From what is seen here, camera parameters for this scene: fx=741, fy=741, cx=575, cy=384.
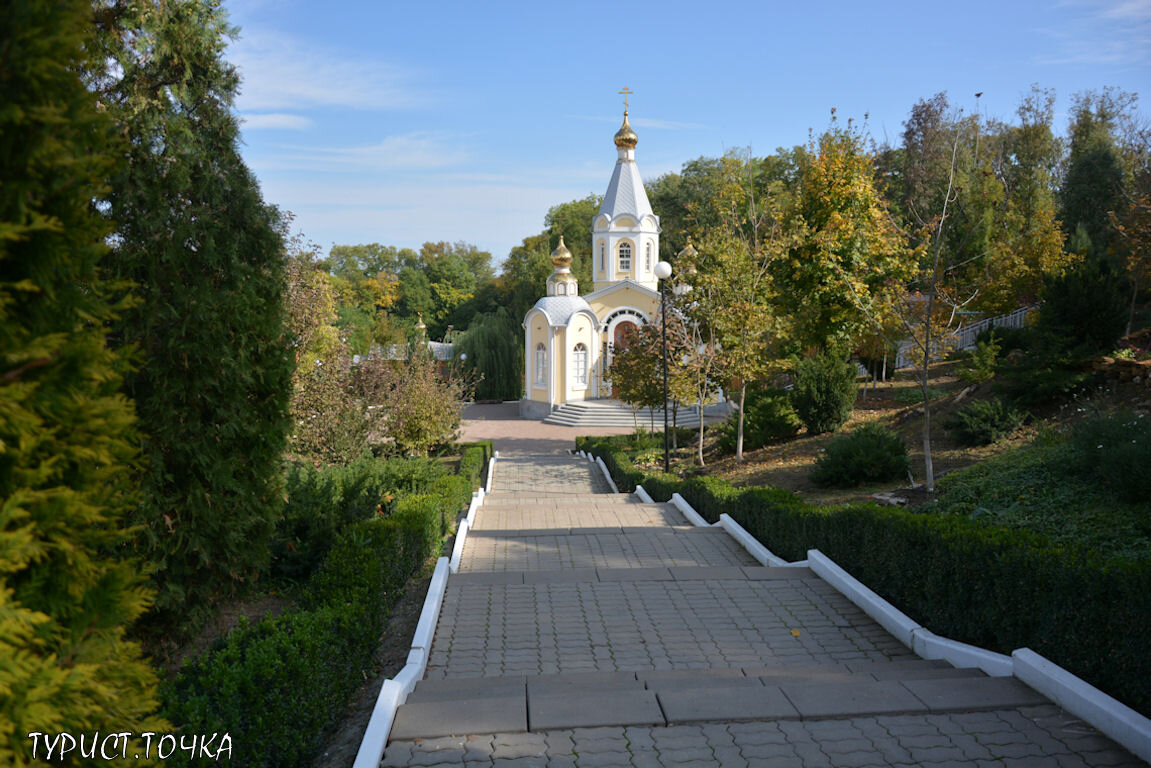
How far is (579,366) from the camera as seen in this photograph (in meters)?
34.2

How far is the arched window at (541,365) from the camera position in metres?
34.3

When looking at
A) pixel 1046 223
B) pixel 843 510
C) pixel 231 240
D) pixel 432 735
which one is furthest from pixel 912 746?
pixel 1046 223

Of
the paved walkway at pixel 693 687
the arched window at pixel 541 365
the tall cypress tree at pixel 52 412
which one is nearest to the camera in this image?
the tall cypress tree at pixel 52 412

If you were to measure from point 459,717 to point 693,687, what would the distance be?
1.34 metres

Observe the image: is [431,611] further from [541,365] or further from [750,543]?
[541,365]

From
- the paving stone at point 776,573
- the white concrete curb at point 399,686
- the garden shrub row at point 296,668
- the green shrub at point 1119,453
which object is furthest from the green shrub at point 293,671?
the green shrub at point 1119,453

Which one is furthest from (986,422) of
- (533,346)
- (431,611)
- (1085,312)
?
(533,346)

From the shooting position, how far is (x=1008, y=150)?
45.4 metres

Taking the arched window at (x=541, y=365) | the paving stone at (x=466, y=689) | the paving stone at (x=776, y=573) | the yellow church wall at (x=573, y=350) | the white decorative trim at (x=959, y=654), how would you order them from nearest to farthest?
1. the paving stone at (x=466, y=689)
2. the white decorative trim at (x=959, y=654)
3. the paving stone at (x=776, y=573)
4. the yellow church wall at (x=573, y=350)
5. the arched window at (x=541, y=365)

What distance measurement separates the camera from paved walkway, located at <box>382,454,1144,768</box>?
3.60m

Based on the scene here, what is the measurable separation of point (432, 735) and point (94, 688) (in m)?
1.96

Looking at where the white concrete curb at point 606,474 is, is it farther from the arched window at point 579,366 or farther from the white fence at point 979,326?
the white fence at point 979,326

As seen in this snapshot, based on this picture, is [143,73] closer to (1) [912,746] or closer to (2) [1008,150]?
(1) [912,746]

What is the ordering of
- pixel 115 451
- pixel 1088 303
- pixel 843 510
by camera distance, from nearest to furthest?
pixel 115 451, pixel 843 510, pixel 1088 303
